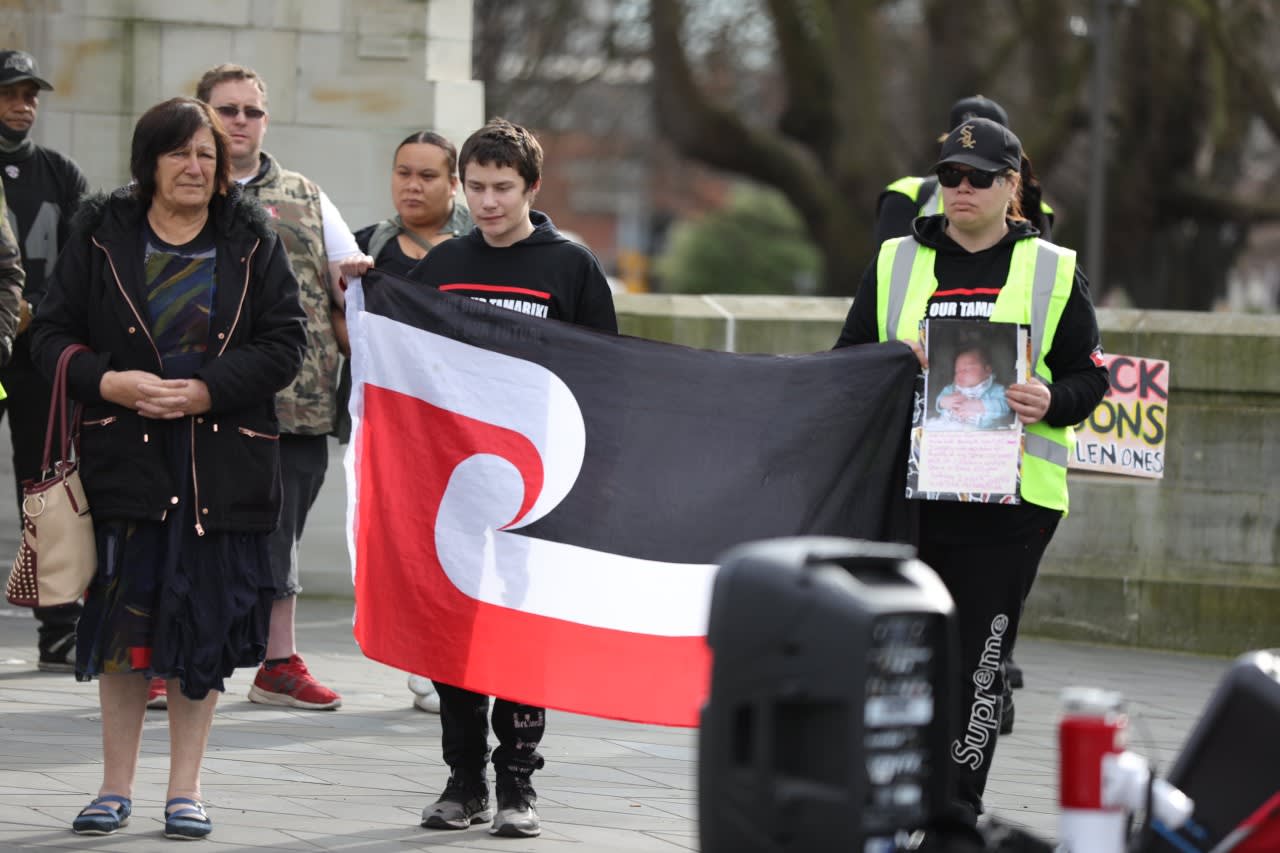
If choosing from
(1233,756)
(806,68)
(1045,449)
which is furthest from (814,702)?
(806,68)

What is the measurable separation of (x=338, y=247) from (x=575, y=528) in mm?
2085

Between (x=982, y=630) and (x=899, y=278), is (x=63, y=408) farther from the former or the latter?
(x=982, y=630)

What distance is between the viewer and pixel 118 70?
10281mm

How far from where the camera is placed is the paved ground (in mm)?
5621

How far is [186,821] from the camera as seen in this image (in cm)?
544

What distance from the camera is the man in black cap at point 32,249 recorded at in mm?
7934

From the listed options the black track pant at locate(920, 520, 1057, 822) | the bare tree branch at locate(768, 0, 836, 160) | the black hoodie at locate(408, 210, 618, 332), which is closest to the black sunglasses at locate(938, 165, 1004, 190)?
the black track pant at locate(920, 520, 1057, 822)

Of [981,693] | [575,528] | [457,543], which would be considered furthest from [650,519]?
[981,693]

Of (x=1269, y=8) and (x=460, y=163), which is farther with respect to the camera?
(x=1269, y=8)

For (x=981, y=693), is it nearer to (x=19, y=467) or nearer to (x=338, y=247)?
(x=338, y=247)

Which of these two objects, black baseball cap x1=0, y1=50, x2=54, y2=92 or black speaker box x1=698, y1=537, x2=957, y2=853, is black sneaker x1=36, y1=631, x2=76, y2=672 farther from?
black speaker box x1=698, y1=537, x2=957, y2=853

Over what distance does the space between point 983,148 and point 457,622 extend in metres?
1.99

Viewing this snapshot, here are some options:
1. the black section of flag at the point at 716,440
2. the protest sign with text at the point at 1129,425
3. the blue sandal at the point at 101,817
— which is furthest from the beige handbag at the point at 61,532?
the protest sign with text at the point at 1129,425

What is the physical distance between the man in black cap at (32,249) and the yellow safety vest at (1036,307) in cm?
382
